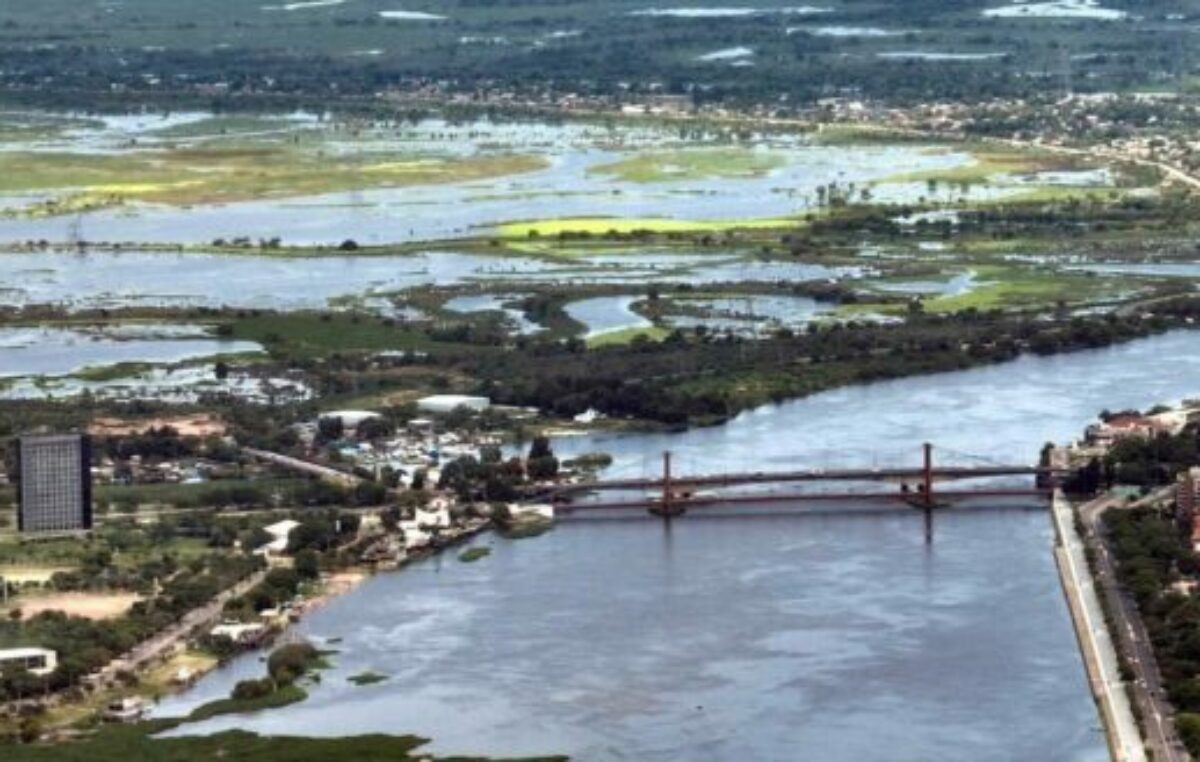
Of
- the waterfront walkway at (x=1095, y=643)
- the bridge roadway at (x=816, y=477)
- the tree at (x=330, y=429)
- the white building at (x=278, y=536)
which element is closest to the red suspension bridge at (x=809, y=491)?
the bridge roadway at (x=816, y=477)

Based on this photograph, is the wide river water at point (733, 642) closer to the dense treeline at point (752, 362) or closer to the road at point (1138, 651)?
the road at point (1138, 651)

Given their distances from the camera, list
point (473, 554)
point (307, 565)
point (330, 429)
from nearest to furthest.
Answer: point (307, 565) < point (473, 554) < point (330, 429)

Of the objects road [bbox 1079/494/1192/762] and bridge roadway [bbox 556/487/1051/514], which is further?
bridge roadway [bbox 556/487/1051/514]

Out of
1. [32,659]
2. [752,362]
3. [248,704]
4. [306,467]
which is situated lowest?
[248,704]

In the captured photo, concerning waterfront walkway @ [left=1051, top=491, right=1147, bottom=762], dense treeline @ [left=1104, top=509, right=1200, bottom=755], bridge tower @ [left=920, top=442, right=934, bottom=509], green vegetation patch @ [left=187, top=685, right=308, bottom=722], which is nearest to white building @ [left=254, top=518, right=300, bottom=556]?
green vegetation patch @ [left=187, top=685, right=308, bottom=722]

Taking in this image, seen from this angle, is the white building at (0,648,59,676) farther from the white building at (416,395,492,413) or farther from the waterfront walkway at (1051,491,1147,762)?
the white building at (416,395,492,413)

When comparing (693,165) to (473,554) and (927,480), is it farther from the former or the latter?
(473,554)

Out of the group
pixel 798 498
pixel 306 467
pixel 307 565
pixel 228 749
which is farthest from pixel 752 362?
pixel 228 749
